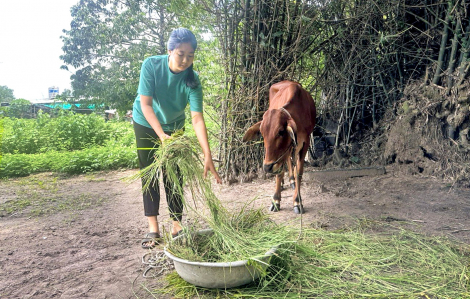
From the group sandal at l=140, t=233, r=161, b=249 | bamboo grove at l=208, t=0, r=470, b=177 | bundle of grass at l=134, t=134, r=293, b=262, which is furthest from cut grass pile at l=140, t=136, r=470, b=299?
bamboo grove at l=208, t=0, r=470, b=177

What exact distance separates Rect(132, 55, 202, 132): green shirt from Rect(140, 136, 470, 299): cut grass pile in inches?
17.9

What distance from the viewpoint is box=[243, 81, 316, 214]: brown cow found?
11.8 ft

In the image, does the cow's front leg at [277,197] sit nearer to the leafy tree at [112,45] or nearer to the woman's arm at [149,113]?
the woman's arm at [149,113]

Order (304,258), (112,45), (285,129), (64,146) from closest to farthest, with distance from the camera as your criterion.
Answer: (304,258)
(285,129)
(64,146)
(112,45)

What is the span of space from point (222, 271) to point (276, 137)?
5.58ft

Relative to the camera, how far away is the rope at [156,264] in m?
2.74

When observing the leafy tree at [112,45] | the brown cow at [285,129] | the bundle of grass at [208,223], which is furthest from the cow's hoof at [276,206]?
the leafy tree at [112,45]

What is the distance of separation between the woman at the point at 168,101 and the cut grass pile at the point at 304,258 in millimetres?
211

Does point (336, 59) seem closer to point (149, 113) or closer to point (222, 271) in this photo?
point (149, 113)

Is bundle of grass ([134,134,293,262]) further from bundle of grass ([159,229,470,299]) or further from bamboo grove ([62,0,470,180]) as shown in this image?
bamboo grove ([62,0,470,180])

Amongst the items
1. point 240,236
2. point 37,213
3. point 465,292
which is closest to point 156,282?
point 240,236

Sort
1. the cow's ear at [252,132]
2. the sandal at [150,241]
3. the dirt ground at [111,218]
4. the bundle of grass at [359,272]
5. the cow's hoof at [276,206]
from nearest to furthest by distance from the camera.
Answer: the bundle of grass at [359,272]
the dirt ground at [111,218]
the sandal at [150,241]
the cow's ear at [252,132]
the cow's hoof at [276,206]

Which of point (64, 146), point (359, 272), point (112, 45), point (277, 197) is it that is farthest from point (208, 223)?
point (112, 45)

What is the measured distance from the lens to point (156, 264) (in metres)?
2.89
